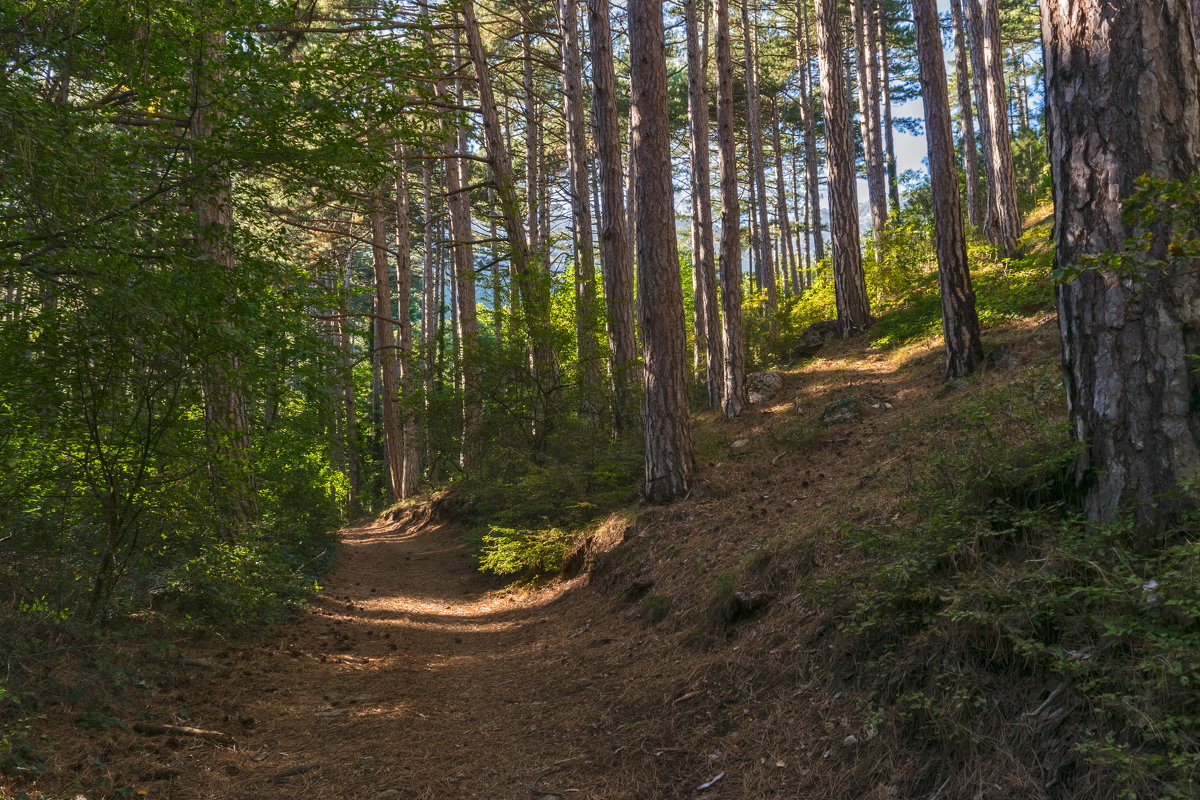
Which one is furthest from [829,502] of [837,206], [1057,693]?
[837,206]

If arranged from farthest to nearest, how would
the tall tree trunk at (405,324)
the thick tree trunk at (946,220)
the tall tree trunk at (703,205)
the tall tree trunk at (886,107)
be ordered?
1. the tall tree trunk at (886,107)
2. the tall tree trunk at (405,324)
3. the tall tree trunk at (703,205)
4. the thick tree trunk at (946,220)

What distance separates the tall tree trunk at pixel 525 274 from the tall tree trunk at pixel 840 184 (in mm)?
6118

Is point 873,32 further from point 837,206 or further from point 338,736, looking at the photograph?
point 338,736

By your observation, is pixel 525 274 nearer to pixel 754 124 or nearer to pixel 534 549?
pixel 534 549

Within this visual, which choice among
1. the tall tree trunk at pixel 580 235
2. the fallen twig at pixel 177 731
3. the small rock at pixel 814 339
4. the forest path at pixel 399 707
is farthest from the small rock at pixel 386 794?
the small rock at pixel 814 339

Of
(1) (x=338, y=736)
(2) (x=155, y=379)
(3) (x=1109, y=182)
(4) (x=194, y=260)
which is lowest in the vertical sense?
(1) (x=338, y=736)

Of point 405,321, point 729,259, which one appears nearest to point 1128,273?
point 729,259

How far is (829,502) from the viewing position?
626 centimetres

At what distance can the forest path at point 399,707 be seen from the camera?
12.9ft

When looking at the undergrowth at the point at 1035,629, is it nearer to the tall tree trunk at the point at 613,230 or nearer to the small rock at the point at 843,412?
the small rock at the point at 843,412

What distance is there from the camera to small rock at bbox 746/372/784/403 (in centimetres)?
1252

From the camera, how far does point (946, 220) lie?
9312mm

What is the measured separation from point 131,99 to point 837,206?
11.6m

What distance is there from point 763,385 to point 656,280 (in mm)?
5122
